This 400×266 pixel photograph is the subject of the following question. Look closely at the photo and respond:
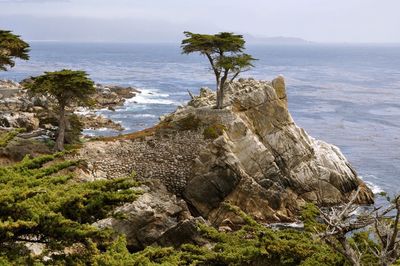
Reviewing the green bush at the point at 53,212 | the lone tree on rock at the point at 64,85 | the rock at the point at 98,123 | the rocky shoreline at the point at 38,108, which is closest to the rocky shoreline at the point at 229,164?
the lone tree on rock at the point at 64,85

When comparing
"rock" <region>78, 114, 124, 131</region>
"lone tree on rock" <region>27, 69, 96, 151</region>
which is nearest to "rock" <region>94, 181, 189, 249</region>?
"lone tree on rock" <region>27, 69, 96, 151</region>

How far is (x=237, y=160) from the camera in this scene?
3008 centimetres

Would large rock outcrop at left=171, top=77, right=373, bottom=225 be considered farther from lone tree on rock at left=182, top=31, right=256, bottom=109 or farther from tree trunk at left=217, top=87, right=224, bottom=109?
lone tree on rock at left=182, top=31, right=256, bottom=109

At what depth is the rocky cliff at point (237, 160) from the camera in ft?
96.7

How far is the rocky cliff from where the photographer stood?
96.7 feet

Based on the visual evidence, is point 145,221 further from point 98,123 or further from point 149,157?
point 98,123

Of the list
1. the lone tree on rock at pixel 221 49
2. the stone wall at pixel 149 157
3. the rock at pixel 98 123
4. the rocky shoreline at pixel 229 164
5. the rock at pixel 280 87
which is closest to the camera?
the rocky shoreline at pixel 229 164

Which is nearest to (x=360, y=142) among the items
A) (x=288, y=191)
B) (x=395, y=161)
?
(x=395, y=161)

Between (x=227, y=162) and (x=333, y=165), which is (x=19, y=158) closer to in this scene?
(x=227, y=162)

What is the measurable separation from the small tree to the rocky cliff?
7666 mm

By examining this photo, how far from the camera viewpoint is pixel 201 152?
3069 cm

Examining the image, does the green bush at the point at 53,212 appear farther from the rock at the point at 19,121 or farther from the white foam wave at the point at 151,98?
the white foam wave at the point at 151,98

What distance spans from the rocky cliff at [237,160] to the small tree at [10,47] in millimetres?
7666

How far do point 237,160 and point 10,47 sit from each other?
1586cm
